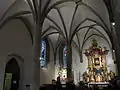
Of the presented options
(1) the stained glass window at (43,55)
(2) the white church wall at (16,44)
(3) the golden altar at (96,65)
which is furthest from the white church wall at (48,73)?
(3) the golden altar at (96,65)

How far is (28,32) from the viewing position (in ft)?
51.6

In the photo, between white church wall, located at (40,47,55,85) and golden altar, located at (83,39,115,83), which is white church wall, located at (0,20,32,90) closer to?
white church wall, located at (40,47,55,85)

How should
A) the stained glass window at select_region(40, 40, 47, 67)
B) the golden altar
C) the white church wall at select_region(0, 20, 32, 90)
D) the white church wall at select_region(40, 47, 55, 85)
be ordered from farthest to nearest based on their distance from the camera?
the golden altar < the stained glass window at select_region(40, 40, 47, 67) < the white church wall at select_region(40, 47, 55, 85) < the white church wall at select_region(0, 20, 32, 90)

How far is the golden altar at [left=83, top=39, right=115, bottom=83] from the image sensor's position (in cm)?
1870

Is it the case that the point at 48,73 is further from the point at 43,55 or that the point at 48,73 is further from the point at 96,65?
the point at 96,65

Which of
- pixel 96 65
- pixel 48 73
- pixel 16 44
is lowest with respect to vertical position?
pixel 48 73

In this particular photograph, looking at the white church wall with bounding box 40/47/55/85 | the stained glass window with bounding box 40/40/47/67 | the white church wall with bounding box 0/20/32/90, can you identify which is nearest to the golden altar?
the white church wall with bounding box 40/47/55/85

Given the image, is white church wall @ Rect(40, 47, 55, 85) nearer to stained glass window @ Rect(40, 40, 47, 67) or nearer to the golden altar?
stained glass window @ Rect(40, 40, 47, 67)

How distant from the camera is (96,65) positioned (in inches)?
787

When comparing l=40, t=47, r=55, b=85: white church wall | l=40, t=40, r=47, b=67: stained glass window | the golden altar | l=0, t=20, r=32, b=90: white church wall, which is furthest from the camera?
the golden altar

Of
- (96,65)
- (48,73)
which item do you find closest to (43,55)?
(48,73)

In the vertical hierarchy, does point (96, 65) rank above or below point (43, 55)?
below

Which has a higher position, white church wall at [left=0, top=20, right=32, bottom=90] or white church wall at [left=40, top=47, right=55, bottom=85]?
white church wall at [left=0, top=20, right=32, bottom=90]

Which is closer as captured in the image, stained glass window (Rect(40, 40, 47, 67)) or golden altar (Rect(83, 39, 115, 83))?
stained glass window (Rect(40, 40, 47, 67))
